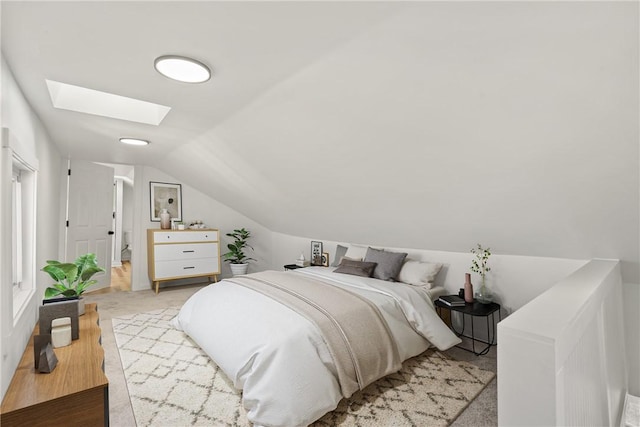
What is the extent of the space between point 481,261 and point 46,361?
332cm

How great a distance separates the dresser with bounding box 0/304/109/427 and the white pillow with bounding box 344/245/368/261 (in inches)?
108

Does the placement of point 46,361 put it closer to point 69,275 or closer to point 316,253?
point 69,275

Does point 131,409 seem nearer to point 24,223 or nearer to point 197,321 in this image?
point 197,321

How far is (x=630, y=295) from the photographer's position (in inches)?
87.3

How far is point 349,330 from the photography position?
2.10 m

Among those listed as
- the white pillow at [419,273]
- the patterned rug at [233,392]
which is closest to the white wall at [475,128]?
the white pillow at [419,273]

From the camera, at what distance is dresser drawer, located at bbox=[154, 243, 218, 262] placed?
486cm

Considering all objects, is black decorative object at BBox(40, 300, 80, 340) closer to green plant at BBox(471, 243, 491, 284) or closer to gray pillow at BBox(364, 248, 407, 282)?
gray pillow at BBox(364, 248, 407, 282)

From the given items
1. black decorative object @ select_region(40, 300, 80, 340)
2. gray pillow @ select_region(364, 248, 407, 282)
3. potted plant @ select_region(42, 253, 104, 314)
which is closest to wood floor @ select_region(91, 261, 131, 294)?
potted plant @ select_region(42, 253, 104, 314)

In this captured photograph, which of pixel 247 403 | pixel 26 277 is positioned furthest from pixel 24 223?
pixel 247 403

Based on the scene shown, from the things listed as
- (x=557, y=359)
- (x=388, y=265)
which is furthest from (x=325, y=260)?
(x=557, y=359)

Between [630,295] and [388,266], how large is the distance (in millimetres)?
1883

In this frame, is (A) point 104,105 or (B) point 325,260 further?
(B) point 325,260

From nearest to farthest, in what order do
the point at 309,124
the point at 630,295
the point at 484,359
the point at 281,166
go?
the point at 630,295, the point at 309,124, the point at 484,359, the point at 281,166
